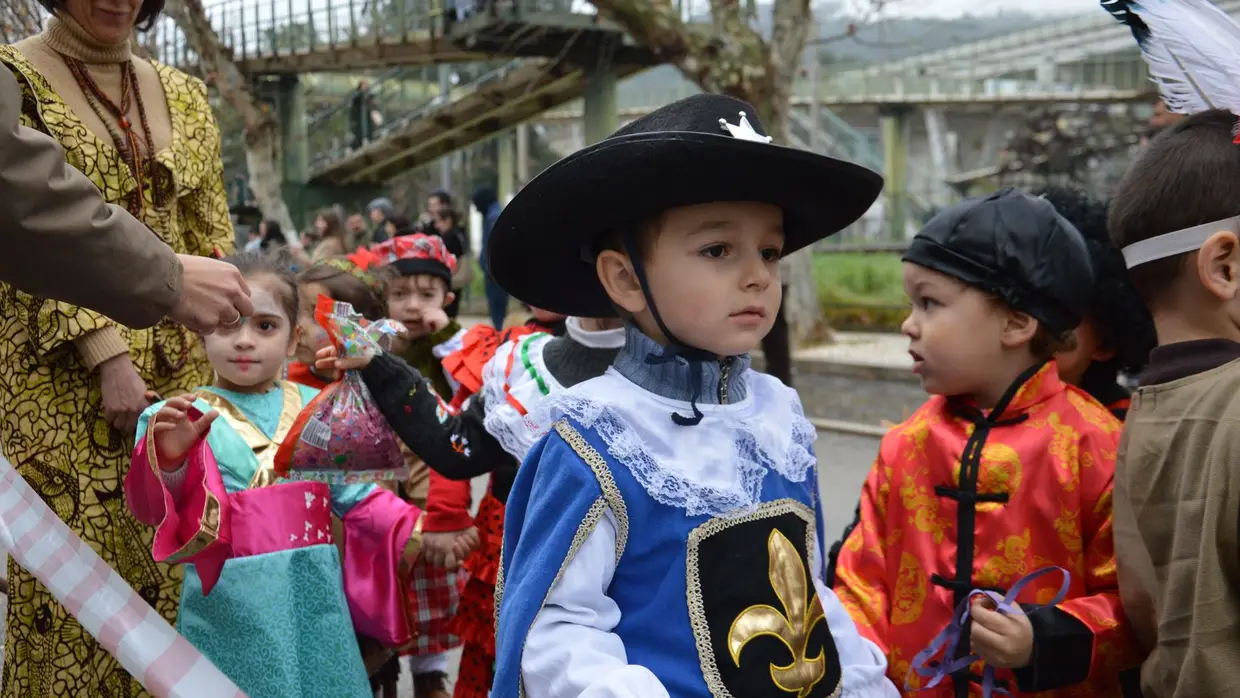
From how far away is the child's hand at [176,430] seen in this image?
8.05 feet

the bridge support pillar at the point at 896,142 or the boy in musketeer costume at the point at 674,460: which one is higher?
the boy in musketeer costume at the point at 674,460

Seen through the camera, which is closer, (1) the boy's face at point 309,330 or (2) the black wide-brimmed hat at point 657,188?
(2) the black wide-brimmed hat at point 657,188

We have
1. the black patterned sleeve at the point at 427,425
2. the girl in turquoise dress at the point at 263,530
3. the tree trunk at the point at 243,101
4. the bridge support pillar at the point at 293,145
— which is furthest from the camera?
the bridge support pillar at the point at 293,145

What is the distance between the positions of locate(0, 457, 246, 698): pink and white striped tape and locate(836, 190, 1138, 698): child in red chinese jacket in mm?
1337

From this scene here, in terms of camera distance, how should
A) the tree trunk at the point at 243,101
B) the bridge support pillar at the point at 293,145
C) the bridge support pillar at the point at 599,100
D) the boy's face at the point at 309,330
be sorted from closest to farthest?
the boy's face at the point at 309,330 < the tree trunk at the point at 243,101 < the bridge support pillar at the point at 599,100 < the bridge support pillar at the point at 293,145

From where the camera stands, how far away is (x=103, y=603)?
2.03 meters

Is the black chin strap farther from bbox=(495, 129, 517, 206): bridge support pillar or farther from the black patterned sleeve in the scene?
bbox=(495, 129, 517, 206): bridge support pillar

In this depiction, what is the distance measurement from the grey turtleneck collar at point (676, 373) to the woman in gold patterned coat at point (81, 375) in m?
1.38

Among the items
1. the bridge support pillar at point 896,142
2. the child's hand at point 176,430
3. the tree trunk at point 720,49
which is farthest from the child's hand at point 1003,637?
the bridge support pillar at point 896,142

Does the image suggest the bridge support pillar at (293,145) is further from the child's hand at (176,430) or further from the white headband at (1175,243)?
the white headband at (1175,243)

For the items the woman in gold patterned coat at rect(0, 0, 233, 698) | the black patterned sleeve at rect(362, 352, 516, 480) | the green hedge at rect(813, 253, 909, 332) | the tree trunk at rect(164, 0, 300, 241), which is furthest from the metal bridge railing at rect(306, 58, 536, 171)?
the black patterned sleeve at rect(362, 352, 516, 480)

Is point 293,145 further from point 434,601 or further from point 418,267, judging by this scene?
point 434,601

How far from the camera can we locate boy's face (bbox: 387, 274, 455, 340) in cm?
464

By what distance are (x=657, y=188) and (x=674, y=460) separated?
454mm
